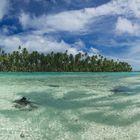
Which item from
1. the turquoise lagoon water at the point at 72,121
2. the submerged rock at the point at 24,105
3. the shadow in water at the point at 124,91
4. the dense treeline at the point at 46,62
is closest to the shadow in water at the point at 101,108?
the turquoise lagoon water at the point at 72,121

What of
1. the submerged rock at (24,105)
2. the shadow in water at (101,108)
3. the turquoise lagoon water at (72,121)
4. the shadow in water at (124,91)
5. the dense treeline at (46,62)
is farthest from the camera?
the dense treeline at (46,62)

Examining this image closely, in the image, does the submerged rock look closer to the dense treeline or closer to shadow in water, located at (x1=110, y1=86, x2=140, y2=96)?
shadow in water, located at (x1=110, y1=86, x2=140, y2=96)

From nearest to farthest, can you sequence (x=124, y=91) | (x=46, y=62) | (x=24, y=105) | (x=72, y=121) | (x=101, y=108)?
1. (x=72, y=121)
2. (x=101, y=108)
3. (x=24, y=105)
4. (x=124, y=91)
5. (x=46, y=62)

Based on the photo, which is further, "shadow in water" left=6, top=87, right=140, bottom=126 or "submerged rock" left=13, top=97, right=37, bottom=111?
"submerged rock" left=13, top=97, right=37, bottom=111

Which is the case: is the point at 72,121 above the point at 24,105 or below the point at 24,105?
below

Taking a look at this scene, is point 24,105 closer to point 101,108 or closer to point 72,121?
point 101,108

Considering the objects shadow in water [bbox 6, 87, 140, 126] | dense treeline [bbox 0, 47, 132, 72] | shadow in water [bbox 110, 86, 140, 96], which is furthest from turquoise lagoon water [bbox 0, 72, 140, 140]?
dense treeline [bbox 0, 47, 132, 72]

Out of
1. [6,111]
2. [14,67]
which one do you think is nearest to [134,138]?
[6,111]

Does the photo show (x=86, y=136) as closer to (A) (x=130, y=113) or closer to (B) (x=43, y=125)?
(B) (x=43, y=125)

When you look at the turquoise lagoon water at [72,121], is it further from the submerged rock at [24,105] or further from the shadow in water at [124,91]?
the shadow in water at [124,91]

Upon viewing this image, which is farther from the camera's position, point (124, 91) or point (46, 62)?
point (46, 62)

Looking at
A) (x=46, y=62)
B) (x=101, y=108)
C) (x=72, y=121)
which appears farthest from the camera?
(x=46, y=62)

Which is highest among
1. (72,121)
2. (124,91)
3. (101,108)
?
(124,91)

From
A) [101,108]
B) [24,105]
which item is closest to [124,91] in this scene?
[101,108]
